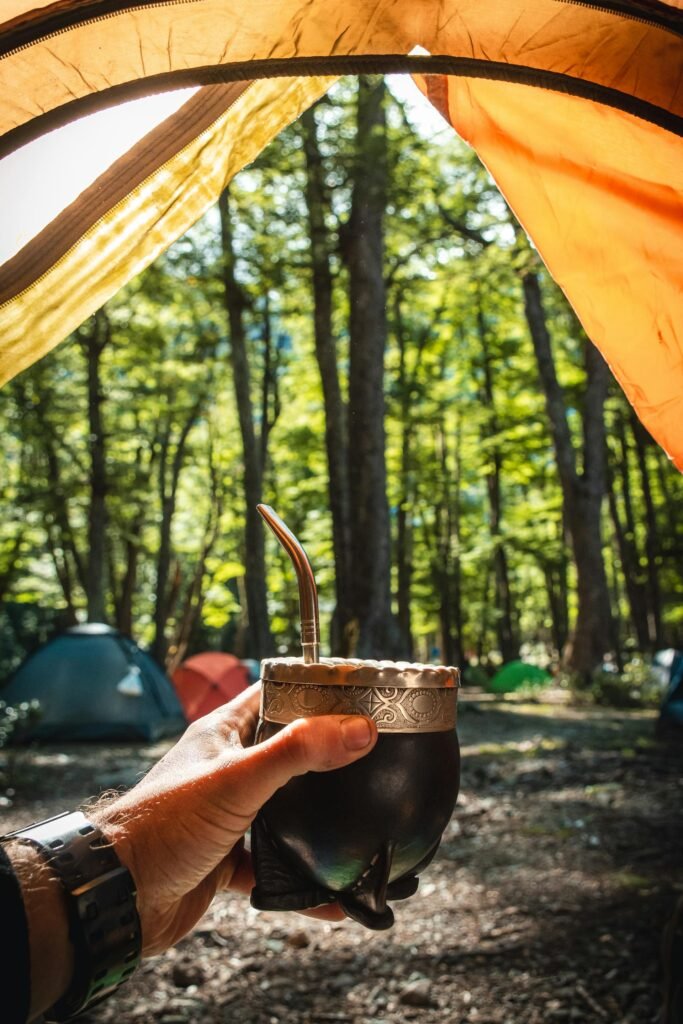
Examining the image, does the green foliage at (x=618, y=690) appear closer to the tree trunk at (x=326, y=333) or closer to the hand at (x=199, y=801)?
the tree trunk at (x=326, y=333)

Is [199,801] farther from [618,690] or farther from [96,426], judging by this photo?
[96,426]

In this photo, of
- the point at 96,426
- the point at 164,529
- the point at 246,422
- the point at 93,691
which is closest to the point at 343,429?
the point at 246,422

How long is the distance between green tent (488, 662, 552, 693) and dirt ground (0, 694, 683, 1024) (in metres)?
12.9

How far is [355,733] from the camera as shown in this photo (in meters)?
1.38

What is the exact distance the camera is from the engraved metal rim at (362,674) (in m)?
1.42

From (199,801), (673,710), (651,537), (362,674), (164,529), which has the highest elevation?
(164,529)

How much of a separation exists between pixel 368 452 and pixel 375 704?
9559 mm

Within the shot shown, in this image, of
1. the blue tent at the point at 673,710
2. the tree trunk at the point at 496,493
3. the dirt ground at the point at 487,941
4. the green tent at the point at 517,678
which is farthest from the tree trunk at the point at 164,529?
the dirt ground at the point at 487,941

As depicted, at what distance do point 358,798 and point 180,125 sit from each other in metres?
1.74

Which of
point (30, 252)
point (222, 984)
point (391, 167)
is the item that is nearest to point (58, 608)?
point (391, 167)

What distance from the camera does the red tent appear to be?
14.6m

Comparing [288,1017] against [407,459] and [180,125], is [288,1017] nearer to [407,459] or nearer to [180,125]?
[180,125]

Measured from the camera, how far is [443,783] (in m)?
1.47

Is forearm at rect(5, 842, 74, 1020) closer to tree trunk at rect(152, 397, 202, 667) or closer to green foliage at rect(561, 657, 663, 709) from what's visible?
green foliage at rect(561, 657, 663, 709)
